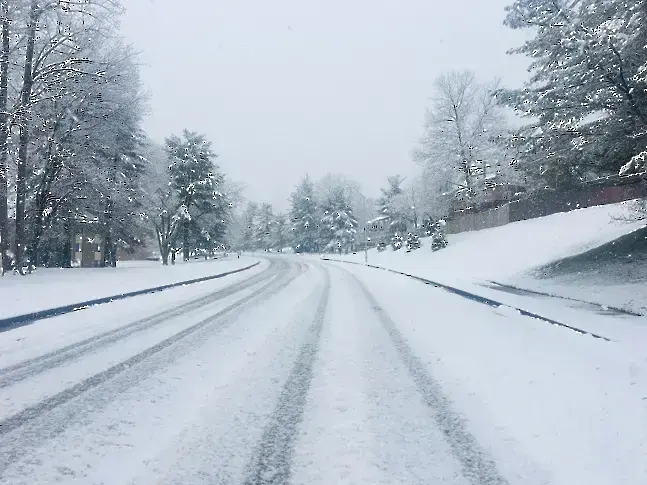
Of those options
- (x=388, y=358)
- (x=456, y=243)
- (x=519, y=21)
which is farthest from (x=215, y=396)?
(x=456, y=243)

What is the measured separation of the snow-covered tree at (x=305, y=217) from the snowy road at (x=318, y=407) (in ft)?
256

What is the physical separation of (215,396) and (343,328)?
4146 mm

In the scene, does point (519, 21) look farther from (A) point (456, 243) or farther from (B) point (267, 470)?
(A) point (456, 243)

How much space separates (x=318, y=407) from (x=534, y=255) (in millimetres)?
21491

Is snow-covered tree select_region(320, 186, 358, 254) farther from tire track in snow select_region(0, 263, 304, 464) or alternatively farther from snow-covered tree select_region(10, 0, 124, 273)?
tire track in snow select_region(0, 263, 304, 464)

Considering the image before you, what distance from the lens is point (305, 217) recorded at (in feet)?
281

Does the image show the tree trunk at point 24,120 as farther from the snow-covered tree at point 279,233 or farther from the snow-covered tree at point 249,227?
the snow-covered tree at point 249,227

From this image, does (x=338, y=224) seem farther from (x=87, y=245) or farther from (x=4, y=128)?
(x=4, y=128)

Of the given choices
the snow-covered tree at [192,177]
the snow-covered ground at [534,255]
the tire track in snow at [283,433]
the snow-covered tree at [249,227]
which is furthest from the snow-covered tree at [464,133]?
the snow-covered tree at [249,227]

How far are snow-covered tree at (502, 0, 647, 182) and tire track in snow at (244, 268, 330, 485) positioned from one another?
9.60m

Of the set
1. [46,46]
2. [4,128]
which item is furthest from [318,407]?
[46,46]

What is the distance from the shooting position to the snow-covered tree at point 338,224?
75.6 metres

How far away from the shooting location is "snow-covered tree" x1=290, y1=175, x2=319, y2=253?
8581 centimetres

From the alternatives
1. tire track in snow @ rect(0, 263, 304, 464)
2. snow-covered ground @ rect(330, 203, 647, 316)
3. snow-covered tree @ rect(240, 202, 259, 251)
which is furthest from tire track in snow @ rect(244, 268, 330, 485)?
snow-covered tree @ rect(240, 202, 259, 251)
